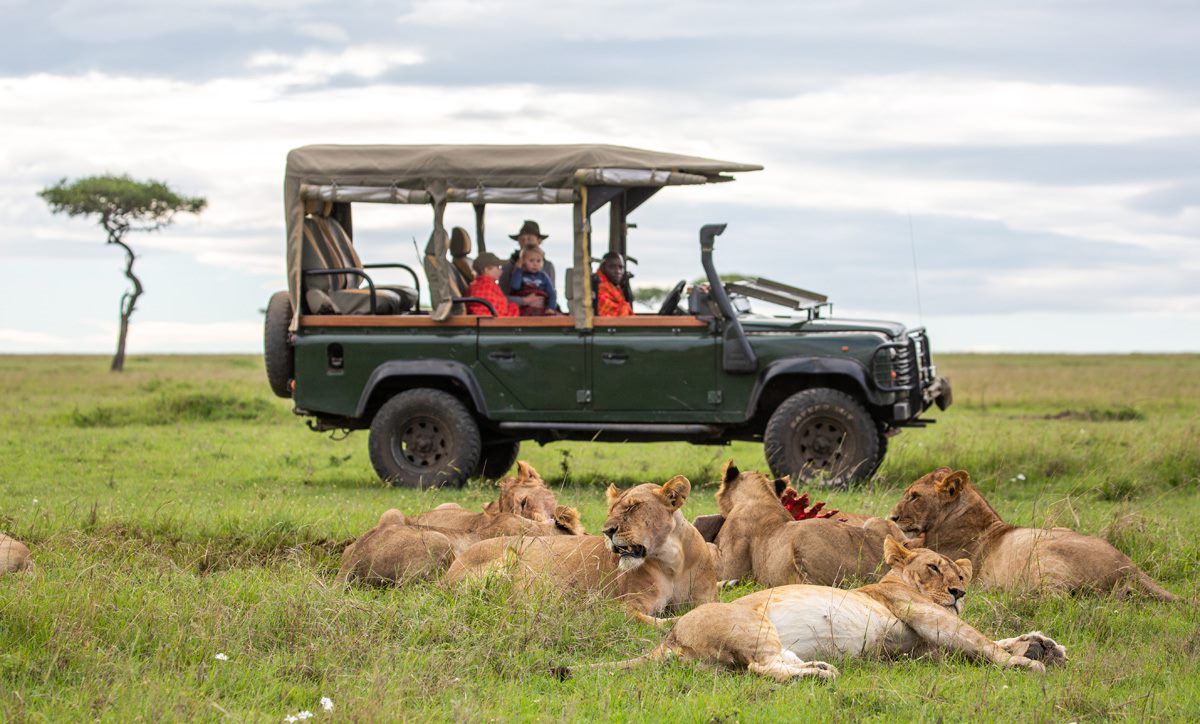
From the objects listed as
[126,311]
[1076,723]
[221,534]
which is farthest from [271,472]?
[126,311]

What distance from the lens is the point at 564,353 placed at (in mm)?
11562

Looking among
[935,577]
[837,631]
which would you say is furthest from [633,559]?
[935,577]

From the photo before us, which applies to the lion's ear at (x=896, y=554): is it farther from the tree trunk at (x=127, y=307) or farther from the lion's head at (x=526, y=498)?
the tree trunk at (x=127, y=307)

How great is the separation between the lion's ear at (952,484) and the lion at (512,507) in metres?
2.09

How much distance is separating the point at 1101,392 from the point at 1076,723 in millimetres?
24216

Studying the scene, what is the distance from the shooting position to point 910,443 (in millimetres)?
14531

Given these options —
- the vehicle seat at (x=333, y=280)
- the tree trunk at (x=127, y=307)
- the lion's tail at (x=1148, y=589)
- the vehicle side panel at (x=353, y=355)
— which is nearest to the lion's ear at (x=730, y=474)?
the lion's tail at (x=1148, y=589)

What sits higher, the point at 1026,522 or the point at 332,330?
the point at 332,330

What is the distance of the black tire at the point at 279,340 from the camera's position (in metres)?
12.2

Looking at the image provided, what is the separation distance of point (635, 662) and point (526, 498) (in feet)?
9.55

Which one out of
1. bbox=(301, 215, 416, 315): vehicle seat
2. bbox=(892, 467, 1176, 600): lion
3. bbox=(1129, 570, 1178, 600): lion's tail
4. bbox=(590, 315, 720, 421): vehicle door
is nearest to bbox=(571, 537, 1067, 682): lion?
bbox=(892, 467, 1176, 600): lion

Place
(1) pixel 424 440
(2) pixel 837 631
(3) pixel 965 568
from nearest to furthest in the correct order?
(2) pixel 837 631, (3) pixel 965 568, (1) pixel 424 440

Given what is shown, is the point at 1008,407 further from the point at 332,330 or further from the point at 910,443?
the point at 332,330

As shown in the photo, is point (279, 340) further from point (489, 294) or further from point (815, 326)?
point (815, 326)
